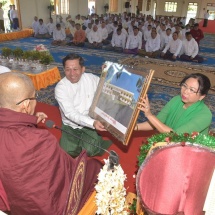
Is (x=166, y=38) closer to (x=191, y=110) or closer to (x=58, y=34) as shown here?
(x=58, y=34)

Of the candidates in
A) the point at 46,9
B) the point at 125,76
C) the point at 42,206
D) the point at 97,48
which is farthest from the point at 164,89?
the point at 46,9

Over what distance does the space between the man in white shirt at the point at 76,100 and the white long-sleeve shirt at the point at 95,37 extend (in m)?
8.59

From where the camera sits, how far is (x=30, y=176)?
4.44 feet

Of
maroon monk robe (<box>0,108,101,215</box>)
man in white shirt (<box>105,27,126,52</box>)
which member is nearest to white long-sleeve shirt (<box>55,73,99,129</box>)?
maroon monk robe (<box>0,108,101,215</box>)

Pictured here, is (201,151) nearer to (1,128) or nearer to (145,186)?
(145,186)

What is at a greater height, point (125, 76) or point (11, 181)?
point (125, 76)

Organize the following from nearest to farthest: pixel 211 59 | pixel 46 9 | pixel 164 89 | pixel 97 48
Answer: pixel 164 89
pixel 211 59
pixel 97 48
pixel 46 9

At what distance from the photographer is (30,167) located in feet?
4.40

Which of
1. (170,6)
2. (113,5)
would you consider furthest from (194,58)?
(170,6)

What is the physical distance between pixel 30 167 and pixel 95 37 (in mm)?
10634

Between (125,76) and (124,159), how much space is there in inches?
65.4

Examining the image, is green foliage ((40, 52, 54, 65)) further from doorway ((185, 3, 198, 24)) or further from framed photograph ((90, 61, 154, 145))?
doorway ((185, 3, 198, 24))

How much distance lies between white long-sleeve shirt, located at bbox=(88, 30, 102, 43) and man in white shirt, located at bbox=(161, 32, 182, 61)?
3.38 metres

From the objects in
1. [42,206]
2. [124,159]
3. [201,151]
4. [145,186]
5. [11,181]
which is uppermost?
[201,151]
